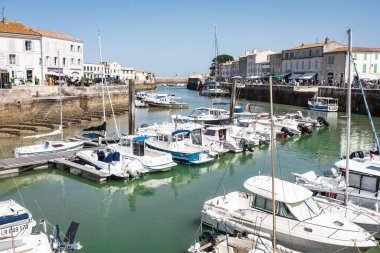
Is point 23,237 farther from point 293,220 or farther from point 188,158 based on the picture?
point 188,158

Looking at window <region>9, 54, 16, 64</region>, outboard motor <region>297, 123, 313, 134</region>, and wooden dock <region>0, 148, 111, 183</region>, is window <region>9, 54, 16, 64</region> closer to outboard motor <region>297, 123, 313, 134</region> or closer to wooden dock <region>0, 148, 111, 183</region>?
wooden dock <region>0, 148, 111, 183</region>

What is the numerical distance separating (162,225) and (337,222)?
6251 millimetres

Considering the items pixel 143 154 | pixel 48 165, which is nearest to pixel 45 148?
pixel 48 165

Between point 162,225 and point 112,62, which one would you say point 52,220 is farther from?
point 112,62

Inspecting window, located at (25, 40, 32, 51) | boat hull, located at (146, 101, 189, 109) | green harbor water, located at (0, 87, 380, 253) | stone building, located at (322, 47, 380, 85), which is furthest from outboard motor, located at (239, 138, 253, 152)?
stone building, located at (322, 47, 380, 85)

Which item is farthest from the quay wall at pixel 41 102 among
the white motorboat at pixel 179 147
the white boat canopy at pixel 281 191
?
the white boat canopy at pixel 281 191

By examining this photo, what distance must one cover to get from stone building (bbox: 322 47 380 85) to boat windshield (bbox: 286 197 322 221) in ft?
180

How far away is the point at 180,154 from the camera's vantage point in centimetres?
2309

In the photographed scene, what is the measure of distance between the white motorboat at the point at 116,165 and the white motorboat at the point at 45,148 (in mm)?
3190

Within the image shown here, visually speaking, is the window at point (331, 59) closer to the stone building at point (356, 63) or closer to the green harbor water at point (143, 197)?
the stone building at point (356, 63)

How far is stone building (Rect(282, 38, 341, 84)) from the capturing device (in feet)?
225

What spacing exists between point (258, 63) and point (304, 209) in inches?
3719

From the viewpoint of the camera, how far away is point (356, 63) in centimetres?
6266

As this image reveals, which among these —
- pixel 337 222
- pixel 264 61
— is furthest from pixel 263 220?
pixel 264 61
